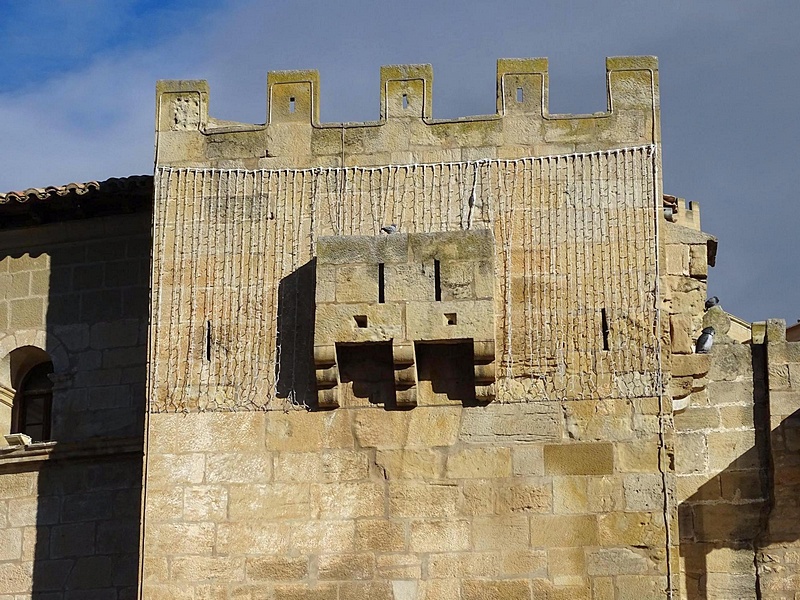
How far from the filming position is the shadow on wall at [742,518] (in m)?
14.5

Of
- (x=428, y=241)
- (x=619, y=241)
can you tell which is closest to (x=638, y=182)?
(x=619, y=241)

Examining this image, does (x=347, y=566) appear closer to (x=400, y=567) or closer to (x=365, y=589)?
(x=365, y=589)

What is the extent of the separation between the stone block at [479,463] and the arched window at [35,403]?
3968 mm

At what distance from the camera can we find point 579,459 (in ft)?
44.7

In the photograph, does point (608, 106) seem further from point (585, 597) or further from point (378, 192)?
point (585, 597)

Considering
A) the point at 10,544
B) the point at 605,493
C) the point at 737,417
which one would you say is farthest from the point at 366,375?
the point at 10,544

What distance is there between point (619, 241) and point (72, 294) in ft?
15.4

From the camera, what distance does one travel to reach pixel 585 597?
526 inches

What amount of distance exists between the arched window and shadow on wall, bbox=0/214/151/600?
10.5 inches

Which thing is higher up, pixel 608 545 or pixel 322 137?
pixel 322 137

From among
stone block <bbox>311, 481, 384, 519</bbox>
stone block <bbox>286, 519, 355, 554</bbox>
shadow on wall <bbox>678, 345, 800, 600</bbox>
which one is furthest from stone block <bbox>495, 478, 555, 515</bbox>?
shadow on wall <bbox>678, 345, 800, 600</bbox>

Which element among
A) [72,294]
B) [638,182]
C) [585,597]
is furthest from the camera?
[72,294]

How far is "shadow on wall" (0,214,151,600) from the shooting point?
15.3m

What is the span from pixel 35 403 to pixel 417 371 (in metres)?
3.90
